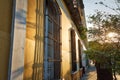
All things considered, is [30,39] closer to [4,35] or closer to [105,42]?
[4,35]

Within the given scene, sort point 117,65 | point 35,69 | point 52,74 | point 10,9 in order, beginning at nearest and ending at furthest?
1. point 10,9
2. point 35,69
3. point 52,74
4. point 117,65

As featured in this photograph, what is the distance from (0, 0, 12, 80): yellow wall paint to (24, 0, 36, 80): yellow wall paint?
0.61 metres

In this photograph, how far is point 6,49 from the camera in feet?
6.68

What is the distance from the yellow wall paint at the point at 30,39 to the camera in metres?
2.69

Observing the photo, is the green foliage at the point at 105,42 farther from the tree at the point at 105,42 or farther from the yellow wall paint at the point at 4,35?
the yellow wall paint at the point at 4,35

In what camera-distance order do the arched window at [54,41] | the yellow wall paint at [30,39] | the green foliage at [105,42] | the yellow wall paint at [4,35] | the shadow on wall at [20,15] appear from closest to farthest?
the yellow wall paint at [4,35] → the shadow on wall at [20,15] → the yellow wall paint at [30,39] → the arched window at [54,41] → the green foliage at [105,42]

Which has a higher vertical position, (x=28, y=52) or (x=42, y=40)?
(x=42, y=40)

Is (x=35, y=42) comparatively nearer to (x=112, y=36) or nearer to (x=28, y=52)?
(x=28, y=52)

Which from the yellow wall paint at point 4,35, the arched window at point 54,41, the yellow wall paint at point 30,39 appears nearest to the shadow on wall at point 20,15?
the yellow wall paint at point 4,35

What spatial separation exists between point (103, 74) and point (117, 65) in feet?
9.30

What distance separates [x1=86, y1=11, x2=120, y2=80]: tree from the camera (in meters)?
6.14

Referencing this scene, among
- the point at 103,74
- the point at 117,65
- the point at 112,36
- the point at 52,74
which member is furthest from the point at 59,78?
the point at 103,74

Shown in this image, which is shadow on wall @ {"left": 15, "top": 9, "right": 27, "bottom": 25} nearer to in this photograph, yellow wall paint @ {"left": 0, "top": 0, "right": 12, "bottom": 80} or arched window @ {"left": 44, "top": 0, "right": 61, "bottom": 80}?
yellow wall paint @ {"left": 0, "top": 0, "right": 12, "bottom": 80}

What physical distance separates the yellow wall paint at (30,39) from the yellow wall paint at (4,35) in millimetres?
611
